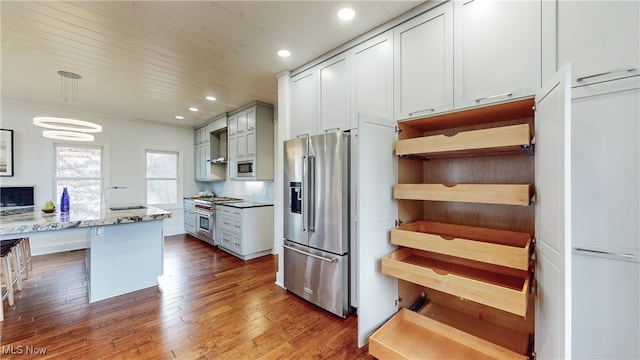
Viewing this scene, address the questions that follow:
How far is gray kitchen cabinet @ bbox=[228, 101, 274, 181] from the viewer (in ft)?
14.6

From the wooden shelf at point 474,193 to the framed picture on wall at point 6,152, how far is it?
6.21m

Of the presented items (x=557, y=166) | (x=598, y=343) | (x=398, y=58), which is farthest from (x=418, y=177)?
(x=598, y=343)

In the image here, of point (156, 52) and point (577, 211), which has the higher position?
point (156, 52)

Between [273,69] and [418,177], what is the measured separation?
2.16m

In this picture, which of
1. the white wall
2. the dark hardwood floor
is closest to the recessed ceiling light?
the dark hardwood floor

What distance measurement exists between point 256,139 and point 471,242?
3.64 meters

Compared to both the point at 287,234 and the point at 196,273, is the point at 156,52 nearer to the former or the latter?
the point at 287,234

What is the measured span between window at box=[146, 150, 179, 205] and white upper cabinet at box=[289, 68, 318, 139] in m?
4.45

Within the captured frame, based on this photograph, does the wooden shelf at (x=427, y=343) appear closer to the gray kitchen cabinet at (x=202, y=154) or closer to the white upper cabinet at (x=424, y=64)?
the white upper cabinet at (x=424, y=64)

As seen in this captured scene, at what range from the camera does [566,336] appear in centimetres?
98

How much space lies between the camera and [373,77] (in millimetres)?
2340

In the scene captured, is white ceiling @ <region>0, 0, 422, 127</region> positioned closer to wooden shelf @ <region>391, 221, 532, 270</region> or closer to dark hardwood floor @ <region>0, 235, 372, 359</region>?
wooden shelf @ <region>391, 221, 532, 270</region>

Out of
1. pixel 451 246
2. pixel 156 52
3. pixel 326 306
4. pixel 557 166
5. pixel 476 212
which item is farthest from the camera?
pixel 156 52

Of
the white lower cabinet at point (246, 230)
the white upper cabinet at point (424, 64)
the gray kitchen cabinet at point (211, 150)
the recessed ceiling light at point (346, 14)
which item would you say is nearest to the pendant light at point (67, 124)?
the white lower cabinet at point (246, 230)
